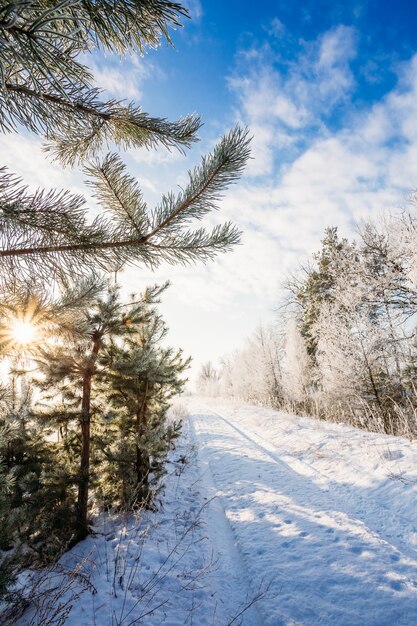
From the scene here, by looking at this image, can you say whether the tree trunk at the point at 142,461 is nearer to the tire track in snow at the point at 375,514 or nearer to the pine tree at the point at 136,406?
the pine tree at the point at 136,406

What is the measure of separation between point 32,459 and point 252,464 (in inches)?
200

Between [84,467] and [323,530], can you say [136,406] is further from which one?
[323,530]

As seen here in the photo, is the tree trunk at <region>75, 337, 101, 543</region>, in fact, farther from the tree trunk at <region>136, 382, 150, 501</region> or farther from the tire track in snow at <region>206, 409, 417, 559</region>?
the tire track in snow at <region>206, 409, 417, 559</region>

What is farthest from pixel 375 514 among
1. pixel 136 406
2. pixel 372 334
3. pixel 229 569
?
pixel 372 334

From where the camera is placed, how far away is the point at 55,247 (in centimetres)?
131

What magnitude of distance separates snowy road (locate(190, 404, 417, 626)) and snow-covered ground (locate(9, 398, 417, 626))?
0.05 feet

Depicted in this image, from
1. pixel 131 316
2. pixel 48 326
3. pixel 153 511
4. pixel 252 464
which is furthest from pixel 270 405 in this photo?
pixel 48 326

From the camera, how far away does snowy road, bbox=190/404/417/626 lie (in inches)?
103

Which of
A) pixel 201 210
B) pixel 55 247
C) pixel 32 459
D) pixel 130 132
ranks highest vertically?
pixel 130 132

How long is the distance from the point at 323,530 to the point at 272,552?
824mm

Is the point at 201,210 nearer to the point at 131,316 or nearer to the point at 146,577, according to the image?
the point at 131,316

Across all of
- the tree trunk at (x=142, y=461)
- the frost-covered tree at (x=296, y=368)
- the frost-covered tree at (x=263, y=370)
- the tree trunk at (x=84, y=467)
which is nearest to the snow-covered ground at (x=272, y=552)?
the tree trunk at (x=84, y=467)

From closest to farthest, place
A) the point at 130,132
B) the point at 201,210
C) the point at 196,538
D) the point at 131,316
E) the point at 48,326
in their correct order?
1. the point at 201,210
2. the point at 130,132
3. the point at 48,326
4. the point at 196,538
5. the point at 131,316

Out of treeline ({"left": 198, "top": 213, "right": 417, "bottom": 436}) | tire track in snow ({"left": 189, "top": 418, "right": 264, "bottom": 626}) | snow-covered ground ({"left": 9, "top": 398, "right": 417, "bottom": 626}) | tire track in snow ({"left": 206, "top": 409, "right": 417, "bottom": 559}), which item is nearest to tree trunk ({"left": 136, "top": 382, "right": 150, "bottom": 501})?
snow-covered ground ({"left": 9, "top": 398, "right": 417, "bottom": 626})
